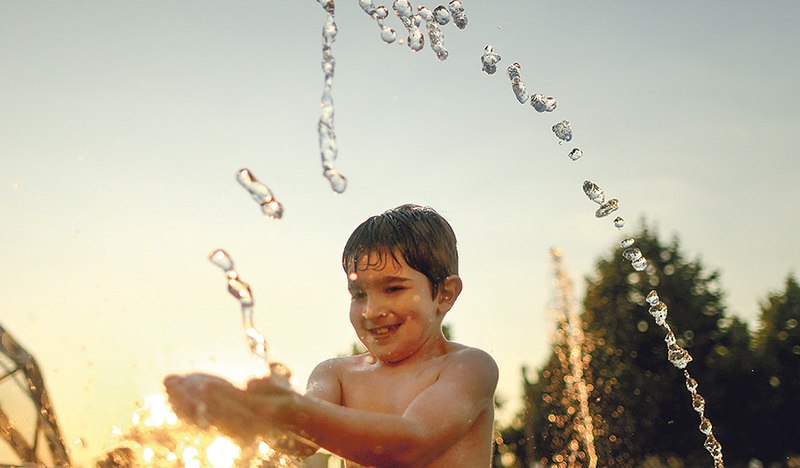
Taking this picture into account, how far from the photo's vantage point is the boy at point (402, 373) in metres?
2.13

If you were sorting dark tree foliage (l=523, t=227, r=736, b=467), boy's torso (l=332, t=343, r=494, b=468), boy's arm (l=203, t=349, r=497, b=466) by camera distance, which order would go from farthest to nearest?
dark tree foliage (l=523, t=227, r=736, b=467)
boy's torso (l=332, t=343, r=494, b=468)
boy's arm (l=203, t=349, r=497, b=466)

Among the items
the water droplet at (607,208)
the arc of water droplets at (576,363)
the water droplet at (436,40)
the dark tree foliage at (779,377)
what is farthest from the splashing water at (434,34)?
the dark tree foliage at (779,377)

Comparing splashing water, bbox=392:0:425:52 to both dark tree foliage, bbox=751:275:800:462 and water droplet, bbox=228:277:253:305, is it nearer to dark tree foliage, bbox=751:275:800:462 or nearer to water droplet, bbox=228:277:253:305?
water droplet, bbox=228:277:253:305

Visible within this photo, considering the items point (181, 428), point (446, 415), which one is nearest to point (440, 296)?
point (446, 415)

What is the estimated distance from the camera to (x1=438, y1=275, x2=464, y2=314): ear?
3.02m

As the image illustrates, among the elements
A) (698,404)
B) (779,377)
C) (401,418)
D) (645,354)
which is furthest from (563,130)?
(779,377)

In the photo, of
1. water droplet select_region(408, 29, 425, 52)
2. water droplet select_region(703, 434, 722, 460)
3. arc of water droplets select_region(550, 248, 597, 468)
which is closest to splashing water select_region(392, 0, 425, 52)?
water droplet select_region(408, 29, 425, 52)

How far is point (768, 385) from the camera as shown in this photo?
2914 cm

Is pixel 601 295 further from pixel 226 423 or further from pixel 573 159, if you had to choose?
pixel 226 423

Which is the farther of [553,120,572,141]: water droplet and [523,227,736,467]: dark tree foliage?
[523,227,736,467]: dark tree foliage

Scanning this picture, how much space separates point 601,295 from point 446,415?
2851 cm

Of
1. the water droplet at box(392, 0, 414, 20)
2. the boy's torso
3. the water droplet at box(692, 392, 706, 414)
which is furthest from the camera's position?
the water droplet at box(692, 392, 706, 414)

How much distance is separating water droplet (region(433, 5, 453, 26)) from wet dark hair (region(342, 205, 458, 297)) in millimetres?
2092

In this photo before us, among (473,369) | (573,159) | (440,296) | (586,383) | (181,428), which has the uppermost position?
(573,159)
